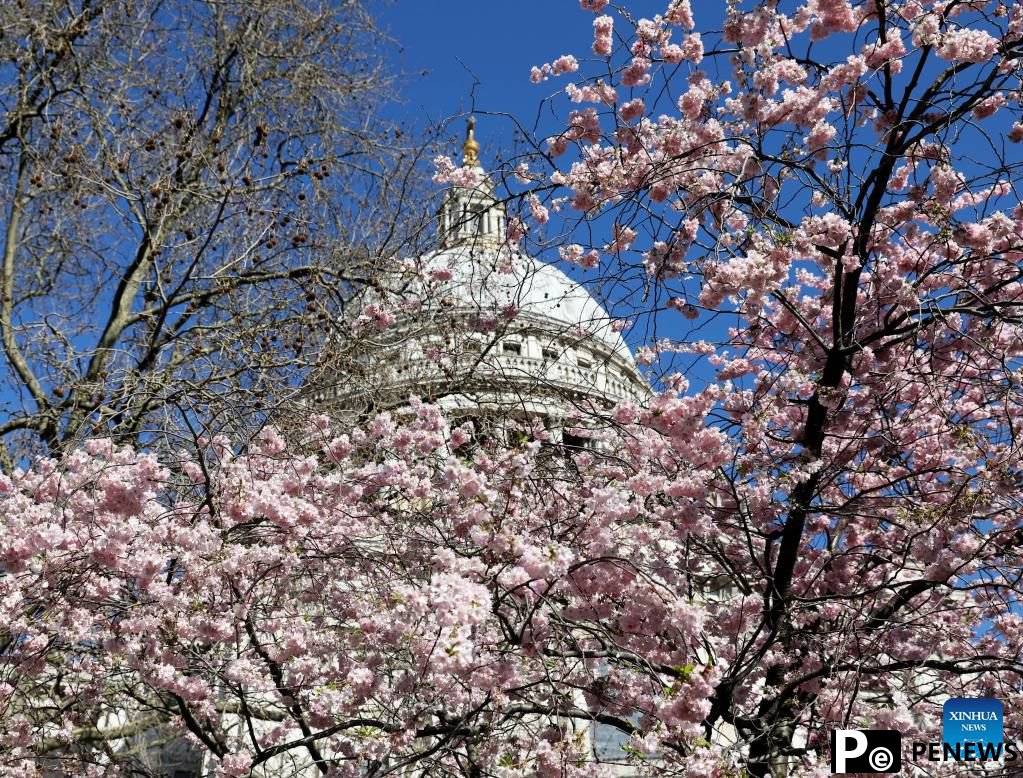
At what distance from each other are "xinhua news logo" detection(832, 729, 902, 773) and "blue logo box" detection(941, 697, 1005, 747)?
104cm

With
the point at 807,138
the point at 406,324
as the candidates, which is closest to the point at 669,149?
the point at 807,138

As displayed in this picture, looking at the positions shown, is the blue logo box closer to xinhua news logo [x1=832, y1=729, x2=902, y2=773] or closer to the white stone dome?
xinhua news logo [x1=832, y1=729, x2=902, y2=773]

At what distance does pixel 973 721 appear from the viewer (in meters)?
7.65

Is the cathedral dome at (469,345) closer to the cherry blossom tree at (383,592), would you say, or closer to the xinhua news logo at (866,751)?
the cherry blossom tree at (383,592)

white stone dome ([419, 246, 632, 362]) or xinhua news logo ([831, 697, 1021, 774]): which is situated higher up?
white stone dome ([419, 246, 632, 362])

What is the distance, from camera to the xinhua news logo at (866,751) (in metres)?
6.47

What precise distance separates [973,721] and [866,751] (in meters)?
Result: 1.50

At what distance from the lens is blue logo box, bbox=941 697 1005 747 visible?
296 inches

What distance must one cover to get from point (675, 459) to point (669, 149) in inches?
78.3

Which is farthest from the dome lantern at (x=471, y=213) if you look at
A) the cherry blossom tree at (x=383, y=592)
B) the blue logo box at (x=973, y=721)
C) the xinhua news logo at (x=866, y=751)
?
the blue logo box at (x=973, y=721)

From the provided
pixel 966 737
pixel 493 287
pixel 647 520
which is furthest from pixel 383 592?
pixel 966 737

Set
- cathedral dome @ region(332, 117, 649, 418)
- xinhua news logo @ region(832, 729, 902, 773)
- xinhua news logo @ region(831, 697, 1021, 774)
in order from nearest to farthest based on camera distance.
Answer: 1. xinhua news logo @ region(832, 729, 902, 773)
2. xinhua news logo @ region(831, 697, 1021, 774)
3. cathedral dome @ region(332, 117, 649, 418)

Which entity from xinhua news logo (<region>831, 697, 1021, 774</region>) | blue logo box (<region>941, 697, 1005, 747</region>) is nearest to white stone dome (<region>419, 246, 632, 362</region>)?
xinhua news logo (<region>831, 697, 1021, 774</region>)

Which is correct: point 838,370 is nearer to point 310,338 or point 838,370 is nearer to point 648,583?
point 648,583
